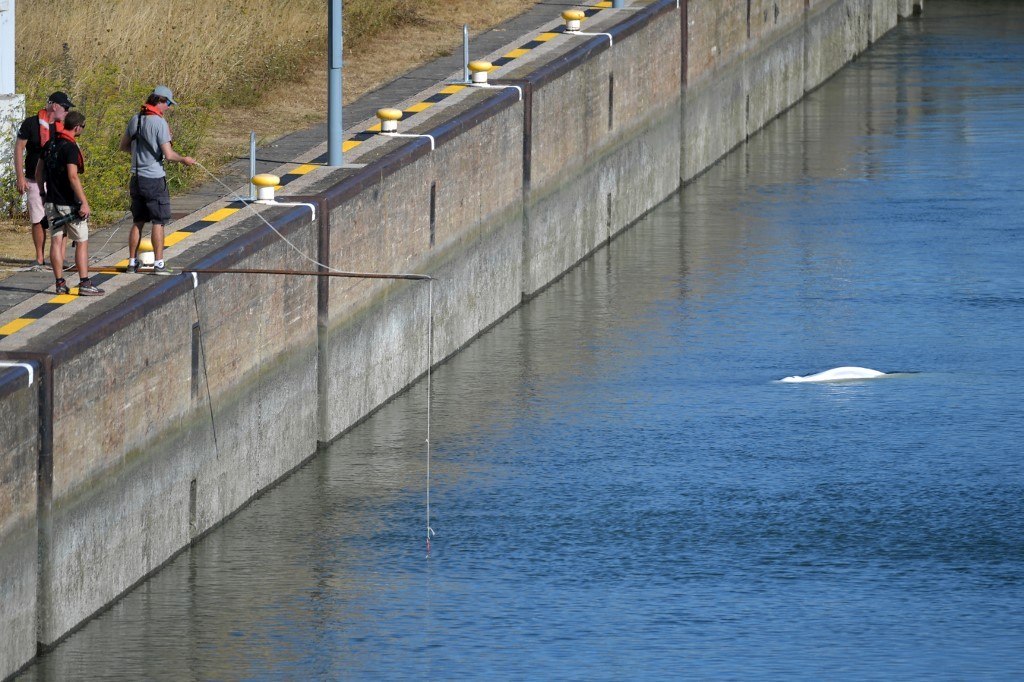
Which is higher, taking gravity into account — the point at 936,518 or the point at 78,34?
the point at 78,34

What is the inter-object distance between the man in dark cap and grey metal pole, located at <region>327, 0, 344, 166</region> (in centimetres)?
411

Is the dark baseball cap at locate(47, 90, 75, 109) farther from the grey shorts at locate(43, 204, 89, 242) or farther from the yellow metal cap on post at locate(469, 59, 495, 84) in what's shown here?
the yellow metal cap on post at locate(469, 59, 495, 84)

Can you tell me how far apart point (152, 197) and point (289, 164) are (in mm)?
5548

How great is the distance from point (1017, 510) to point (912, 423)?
301 centimetres

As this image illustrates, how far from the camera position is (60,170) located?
1833 centimetres

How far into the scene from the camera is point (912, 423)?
2308 centimetres

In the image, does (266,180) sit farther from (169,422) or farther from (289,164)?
(169,422)

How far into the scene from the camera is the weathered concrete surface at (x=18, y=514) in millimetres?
15242

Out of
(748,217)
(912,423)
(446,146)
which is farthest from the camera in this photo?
(748,217)

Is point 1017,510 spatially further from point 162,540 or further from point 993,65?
point 993,65

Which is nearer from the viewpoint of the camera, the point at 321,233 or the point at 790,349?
the point at 321,233

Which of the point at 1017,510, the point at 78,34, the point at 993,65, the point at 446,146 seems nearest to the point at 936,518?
the point at 1017,510

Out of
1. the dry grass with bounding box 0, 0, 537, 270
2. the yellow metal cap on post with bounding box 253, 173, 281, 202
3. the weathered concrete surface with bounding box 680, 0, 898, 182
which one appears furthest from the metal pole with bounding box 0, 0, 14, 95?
the weathered concrete surface with bounding box 680, 0, 898, 182

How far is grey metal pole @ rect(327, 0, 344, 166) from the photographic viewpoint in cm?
2280
